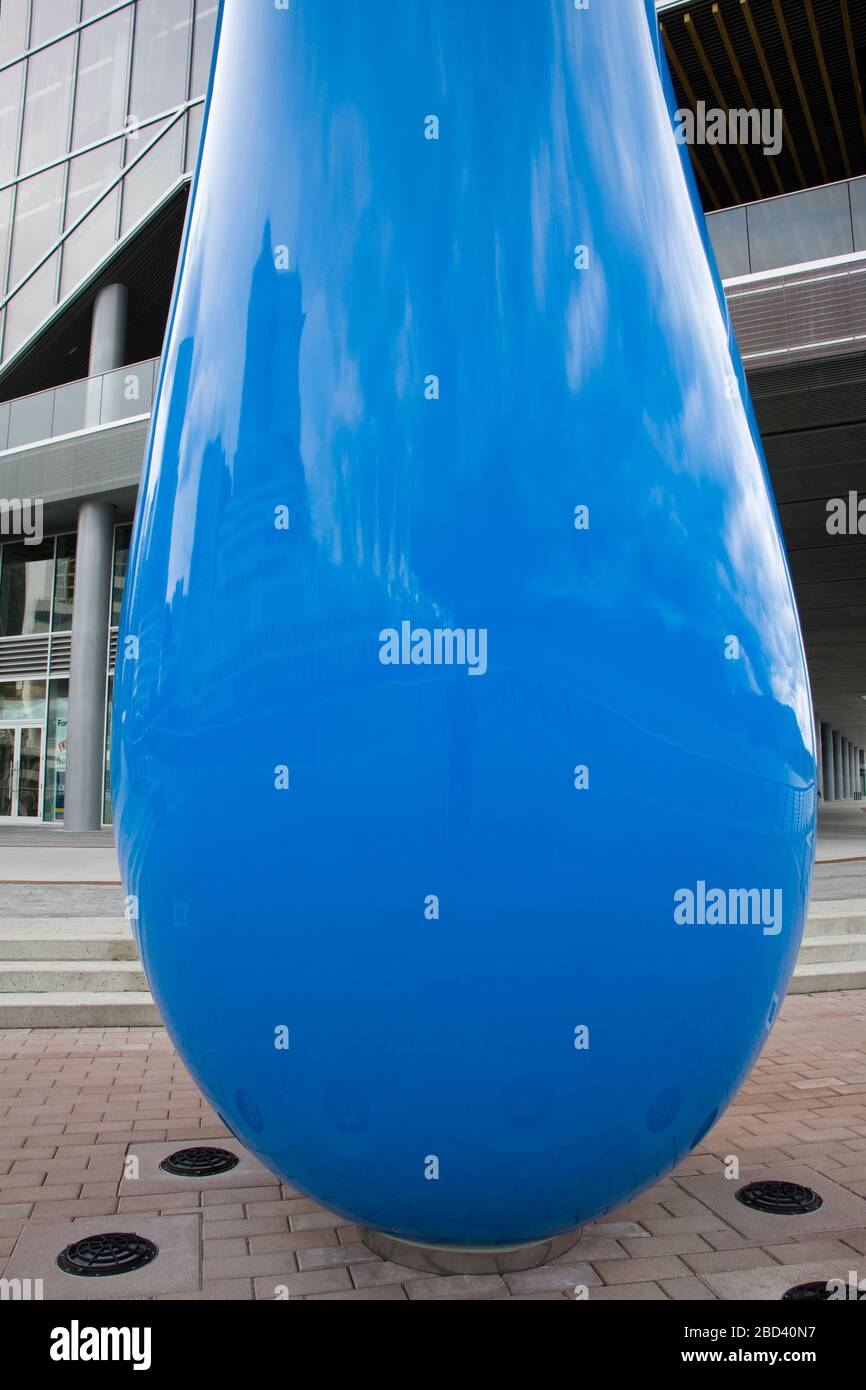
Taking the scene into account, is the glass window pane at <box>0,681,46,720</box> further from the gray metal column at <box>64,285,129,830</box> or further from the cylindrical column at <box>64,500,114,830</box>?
the cylindrical column at <box>64,500,114,830</box>

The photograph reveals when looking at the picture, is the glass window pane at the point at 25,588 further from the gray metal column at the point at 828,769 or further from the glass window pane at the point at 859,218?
the gray metal column at the point at 828,769

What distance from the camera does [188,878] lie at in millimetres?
2672

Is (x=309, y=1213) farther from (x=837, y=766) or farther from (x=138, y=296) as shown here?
(x=837, y=766)

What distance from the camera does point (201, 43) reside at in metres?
20.7

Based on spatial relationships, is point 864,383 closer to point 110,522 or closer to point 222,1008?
point 222,1008

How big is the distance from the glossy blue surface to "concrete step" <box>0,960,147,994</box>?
4241 millimetres

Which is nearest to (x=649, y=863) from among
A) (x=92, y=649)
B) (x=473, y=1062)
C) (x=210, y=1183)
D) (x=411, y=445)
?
(x=473, y=1062)

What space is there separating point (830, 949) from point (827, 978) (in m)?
0.50

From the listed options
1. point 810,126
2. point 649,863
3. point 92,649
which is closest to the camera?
point 649,863

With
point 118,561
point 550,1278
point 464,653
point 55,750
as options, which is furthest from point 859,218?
point 55,750

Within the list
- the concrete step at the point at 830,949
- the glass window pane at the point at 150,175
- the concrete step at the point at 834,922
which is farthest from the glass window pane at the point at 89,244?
the concrete step at the point at 830,949

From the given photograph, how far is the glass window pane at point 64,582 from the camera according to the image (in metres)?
24.3

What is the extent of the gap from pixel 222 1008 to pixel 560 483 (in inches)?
62.0

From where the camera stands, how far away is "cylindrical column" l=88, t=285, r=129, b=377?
879 inches
